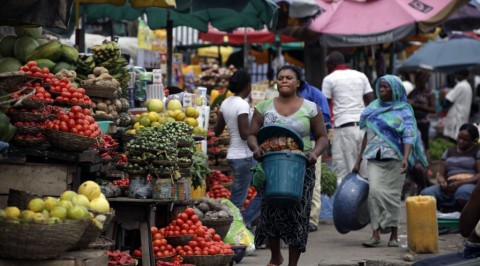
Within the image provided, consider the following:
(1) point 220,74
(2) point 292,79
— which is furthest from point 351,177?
(1) point 220,74

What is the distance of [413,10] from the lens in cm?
1786

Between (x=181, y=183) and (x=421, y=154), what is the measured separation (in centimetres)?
397

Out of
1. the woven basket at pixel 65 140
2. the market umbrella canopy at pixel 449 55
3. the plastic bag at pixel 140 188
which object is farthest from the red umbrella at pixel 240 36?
the woven basket at pixel 65 140

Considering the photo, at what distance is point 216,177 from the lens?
1328 centimetres

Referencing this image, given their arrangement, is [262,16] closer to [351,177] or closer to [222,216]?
[351,177]

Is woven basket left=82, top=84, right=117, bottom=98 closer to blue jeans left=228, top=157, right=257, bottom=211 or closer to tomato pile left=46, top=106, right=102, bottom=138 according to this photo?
tomato pile left=46, top=106, right=102, bottom=138

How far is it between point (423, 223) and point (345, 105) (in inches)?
121

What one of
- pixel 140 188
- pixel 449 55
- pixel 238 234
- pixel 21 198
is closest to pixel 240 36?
pixel 449 55

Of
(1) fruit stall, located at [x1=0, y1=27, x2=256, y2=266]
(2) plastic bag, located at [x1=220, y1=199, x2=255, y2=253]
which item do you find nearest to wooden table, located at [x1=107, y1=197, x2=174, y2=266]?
(1) fruit stall, located at [x1=0, y1=27, x2=256, y2=266]

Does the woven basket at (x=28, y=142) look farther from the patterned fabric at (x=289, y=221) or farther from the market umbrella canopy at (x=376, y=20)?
the market umbrella canopy at (x=376, y=20)

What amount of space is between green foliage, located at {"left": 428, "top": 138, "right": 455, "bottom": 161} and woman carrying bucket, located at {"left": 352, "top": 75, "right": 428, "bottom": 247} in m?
10.3

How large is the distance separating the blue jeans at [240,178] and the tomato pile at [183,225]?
234 centimetres

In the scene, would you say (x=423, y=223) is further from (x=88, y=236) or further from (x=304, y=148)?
(x=88, y=236)

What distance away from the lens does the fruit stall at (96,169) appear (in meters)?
6.92
